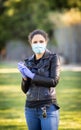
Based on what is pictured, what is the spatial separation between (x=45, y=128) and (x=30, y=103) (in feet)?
0.95

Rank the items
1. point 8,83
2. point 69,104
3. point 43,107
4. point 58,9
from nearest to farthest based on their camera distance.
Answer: point 43,107 < point 69,104 < point 8,83 < point 58,9

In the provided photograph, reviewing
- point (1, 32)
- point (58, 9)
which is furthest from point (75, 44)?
point (1, 32)

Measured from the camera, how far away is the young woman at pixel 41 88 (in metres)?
4.91

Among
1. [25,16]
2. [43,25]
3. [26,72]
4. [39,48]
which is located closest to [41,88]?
[26,72]

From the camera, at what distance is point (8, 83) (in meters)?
17.7

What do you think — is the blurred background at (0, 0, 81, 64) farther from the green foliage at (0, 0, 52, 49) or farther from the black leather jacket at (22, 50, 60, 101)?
the black leather jacket at (22, 50, 60, 101)

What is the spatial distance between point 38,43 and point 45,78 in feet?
1.31

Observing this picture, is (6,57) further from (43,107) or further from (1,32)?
(43,107)

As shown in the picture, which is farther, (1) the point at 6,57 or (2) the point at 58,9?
(1) the point at 6,57

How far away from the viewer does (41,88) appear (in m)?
4.97

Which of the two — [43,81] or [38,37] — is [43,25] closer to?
[38,37]

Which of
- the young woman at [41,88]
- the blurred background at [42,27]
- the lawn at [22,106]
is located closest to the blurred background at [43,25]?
the blurred background at [42,27]

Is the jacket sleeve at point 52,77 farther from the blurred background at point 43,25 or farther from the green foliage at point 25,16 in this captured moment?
the green foliage at point 25,16

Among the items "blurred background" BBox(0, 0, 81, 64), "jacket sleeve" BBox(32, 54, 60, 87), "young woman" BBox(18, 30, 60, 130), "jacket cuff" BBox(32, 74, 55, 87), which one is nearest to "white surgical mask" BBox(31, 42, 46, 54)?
"young woman" BBox(18, 30, 60, 130)
